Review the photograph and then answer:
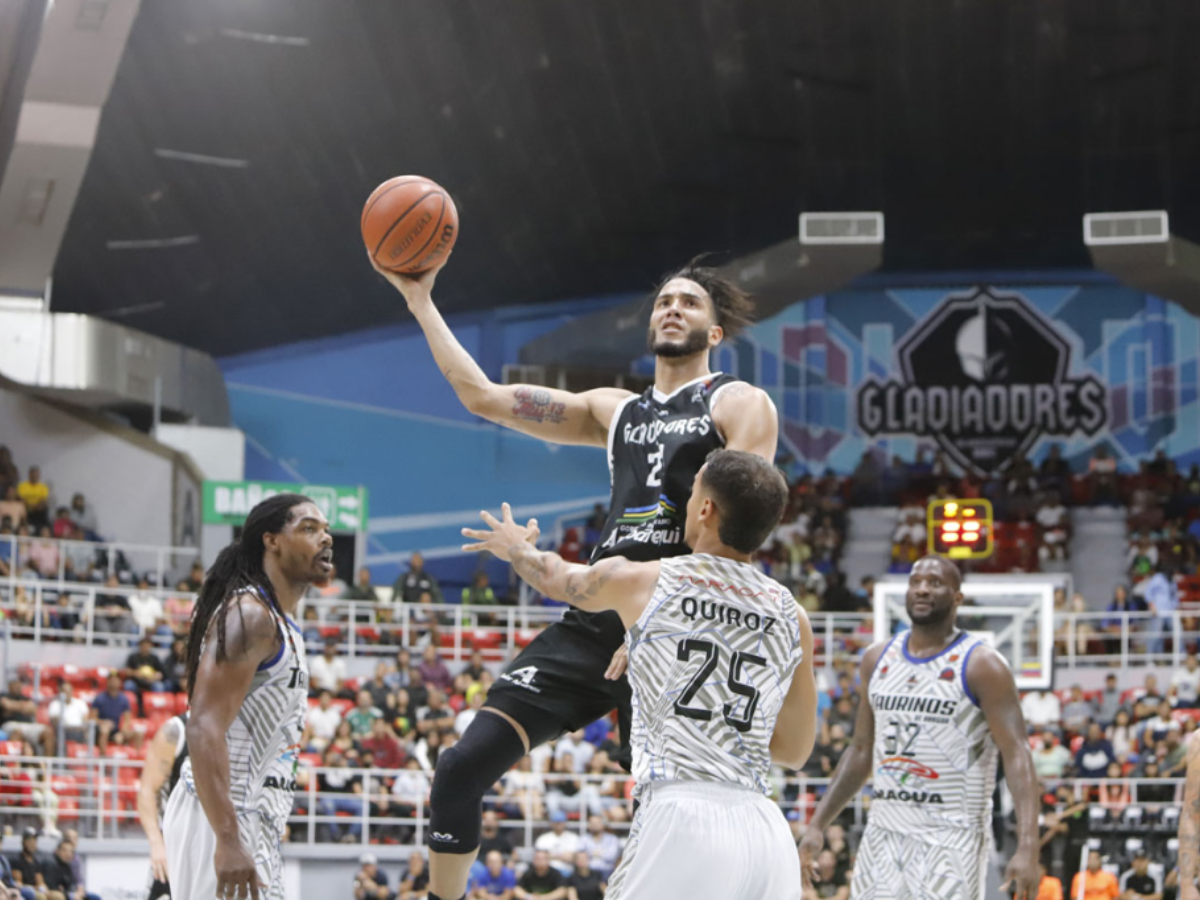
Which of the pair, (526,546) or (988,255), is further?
(988,255)

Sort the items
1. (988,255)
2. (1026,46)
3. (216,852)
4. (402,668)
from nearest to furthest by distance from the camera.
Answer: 1. (216,852)
2. (402,668)
3. (1026,46)
4. (988,255)

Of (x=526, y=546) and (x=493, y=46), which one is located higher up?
(x=493, y=46)

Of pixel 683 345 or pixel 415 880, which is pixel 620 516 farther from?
pixel 415 880

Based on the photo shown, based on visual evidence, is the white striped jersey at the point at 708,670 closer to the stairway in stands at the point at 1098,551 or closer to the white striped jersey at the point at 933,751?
the white striped jersey at the point at 933,751

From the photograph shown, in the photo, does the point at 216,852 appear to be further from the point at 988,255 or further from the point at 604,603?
the point at 988,255

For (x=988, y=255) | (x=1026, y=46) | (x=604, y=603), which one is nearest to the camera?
(x=604, y=603)

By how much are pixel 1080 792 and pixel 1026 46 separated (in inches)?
410

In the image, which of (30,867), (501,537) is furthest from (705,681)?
(30,867)

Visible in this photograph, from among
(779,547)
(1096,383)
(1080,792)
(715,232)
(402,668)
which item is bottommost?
(1080,792)

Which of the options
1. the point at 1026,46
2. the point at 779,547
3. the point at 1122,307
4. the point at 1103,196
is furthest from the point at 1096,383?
the point at 1026,46

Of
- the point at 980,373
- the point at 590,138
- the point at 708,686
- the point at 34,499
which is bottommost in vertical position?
the point at 708,686

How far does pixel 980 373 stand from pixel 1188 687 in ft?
38.7

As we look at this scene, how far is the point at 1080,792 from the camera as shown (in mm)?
16609

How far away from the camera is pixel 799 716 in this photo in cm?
475
